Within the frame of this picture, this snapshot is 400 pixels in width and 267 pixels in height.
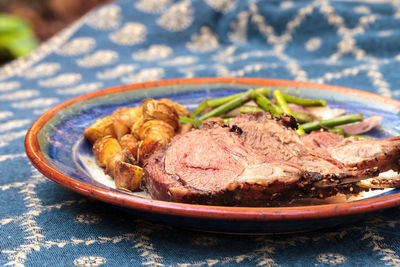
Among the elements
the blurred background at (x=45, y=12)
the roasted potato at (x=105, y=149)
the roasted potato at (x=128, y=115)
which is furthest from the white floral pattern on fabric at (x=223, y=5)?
the blurred background at (x=45, y=12)

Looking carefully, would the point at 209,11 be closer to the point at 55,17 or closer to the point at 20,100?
the point at 20,100

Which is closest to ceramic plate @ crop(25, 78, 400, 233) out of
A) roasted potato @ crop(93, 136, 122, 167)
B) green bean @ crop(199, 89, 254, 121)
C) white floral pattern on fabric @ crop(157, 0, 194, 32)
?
roasted potato @ crop(93, 136, 122, 167)

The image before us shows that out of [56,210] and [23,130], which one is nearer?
[56,210]

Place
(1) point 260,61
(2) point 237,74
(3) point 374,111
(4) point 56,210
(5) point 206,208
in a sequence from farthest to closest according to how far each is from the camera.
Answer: (1) point 260,61, (2) point 237,74, (3) point 374,111, (4) point 56,210, (5) point 206,208

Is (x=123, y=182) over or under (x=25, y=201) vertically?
over

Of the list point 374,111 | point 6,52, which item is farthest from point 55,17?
point 374,111

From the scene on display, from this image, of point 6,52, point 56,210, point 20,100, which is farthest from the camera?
point 6,52
